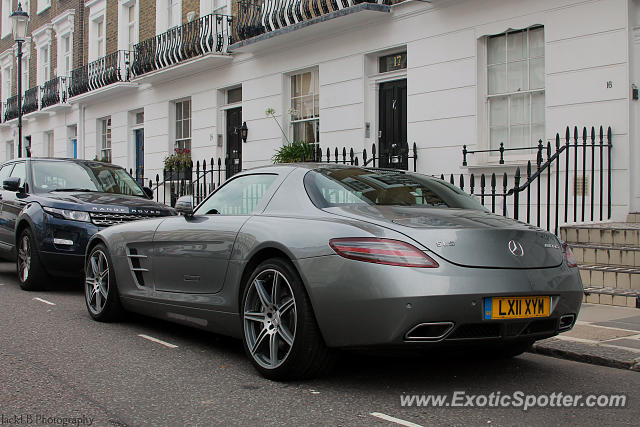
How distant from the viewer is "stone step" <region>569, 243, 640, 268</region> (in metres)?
8.12

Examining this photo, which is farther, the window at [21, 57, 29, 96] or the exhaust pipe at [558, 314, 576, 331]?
the window at [21, 57, 29, 96]

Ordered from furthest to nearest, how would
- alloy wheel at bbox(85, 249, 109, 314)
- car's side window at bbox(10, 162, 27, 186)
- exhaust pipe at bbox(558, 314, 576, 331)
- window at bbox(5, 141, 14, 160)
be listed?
1. window at bbox(5, 141, 14, 160)
2. car's side window at bbox(10, 162, 27, 186)
3. alloy wheel at bbox(85, 249, 109, 314)
4. exhaust pipe at bbox(558, 314, 576, 331)

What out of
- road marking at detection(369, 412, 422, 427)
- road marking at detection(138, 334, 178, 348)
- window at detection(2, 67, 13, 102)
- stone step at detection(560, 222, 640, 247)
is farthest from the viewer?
window at detection(2, 67, 13, 102)

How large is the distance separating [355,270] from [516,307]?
1.00 metres

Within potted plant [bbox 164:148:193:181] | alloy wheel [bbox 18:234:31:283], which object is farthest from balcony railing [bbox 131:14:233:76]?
alloy wheel [bbox 18:234:31:283]

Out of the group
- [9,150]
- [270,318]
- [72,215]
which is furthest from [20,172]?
[9,150]

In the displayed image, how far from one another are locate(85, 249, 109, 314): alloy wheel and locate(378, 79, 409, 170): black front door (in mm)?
6371

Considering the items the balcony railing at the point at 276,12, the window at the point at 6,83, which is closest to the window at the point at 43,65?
the window at the point at 6,83

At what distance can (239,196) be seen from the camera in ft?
18.7

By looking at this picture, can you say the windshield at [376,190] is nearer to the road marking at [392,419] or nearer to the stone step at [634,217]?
the road marking at [392,419]

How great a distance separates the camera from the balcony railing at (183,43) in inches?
671

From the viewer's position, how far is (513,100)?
1089cm

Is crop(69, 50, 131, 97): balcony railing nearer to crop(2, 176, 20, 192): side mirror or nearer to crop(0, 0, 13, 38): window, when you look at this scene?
crop(0, 0, 13, 38): window

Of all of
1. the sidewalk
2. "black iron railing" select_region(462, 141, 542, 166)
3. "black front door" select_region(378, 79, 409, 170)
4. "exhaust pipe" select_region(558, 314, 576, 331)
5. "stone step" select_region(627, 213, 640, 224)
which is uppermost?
"black front door" select_region(378, 79, 409, 170)
